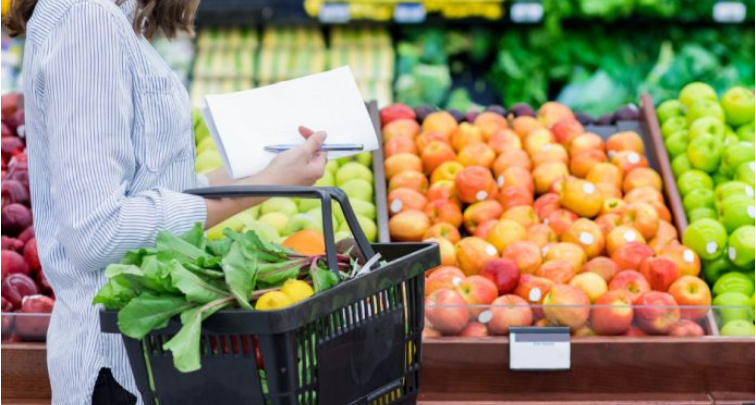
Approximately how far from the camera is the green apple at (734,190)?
114 inches

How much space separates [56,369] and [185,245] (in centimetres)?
33

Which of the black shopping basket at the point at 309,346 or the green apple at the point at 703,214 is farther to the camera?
the green apple at the point at 703,214

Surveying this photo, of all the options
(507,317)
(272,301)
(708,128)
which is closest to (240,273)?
(272,301)

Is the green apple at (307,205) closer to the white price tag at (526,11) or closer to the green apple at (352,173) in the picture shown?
the green apple at (352,173)

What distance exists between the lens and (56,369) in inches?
59.7

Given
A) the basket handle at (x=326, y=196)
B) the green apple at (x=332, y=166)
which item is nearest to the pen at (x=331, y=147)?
the basket handle at (x=326, y=196)

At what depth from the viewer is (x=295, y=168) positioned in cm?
155

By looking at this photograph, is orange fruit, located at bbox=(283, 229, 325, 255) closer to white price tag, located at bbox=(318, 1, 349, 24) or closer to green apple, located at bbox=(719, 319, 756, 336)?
green apple, located at bbox=(719, 319, 756, 336)

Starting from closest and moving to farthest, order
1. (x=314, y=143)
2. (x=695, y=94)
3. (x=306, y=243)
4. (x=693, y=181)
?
(x=314, y=143) < (x=306, y=243) < (x=693, y=181) < (x=695, y=94)

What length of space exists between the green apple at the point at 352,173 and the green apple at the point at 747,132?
110 cm

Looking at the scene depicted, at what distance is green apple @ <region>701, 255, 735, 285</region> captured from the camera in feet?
9.09

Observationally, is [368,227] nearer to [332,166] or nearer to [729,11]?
[332,166]

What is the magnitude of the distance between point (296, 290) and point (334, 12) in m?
3.45

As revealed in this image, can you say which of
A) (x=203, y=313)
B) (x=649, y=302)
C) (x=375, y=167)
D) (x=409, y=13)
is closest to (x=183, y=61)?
(x=409, y=13)
